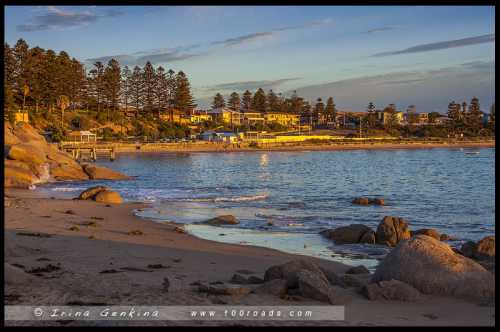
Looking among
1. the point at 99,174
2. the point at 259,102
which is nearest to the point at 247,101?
the point at 259,102

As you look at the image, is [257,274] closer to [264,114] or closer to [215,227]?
[215,227]

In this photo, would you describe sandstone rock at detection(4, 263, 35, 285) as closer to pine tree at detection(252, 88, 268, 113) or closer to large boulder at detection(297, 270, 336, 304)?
large boulder at detection(297, 270, 336, 304)

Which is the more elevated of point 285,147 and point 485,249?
point 285,147

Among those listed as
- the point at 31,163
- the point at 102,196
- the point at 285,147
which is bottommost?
the point at 102,196

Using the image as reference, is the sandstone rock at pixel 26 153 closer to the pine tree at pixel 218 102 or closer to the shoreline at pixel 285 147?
the shoreline at pixel 285 147

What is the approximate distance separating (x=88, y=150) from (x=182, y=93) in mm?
45239

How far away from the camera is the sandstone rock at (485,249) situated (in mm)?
13262

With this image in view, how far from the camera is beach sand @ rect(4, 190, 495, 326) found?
7871mm

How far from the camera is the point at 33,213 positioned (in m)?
19.5

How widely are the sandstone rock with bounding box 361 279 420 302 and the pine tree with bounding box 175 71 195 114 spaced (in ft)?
386

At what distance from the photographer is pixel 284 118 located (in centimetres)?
16588

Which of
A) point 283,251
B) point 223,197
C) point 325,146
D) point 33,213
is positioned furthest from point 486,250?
point 325,146

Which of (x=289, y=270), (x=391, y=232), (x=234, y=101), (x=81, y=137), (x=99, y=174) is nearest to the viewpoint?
(x=289, y=270)

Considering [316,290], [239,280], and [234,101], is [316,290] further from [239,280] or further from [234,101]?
[234,101]
